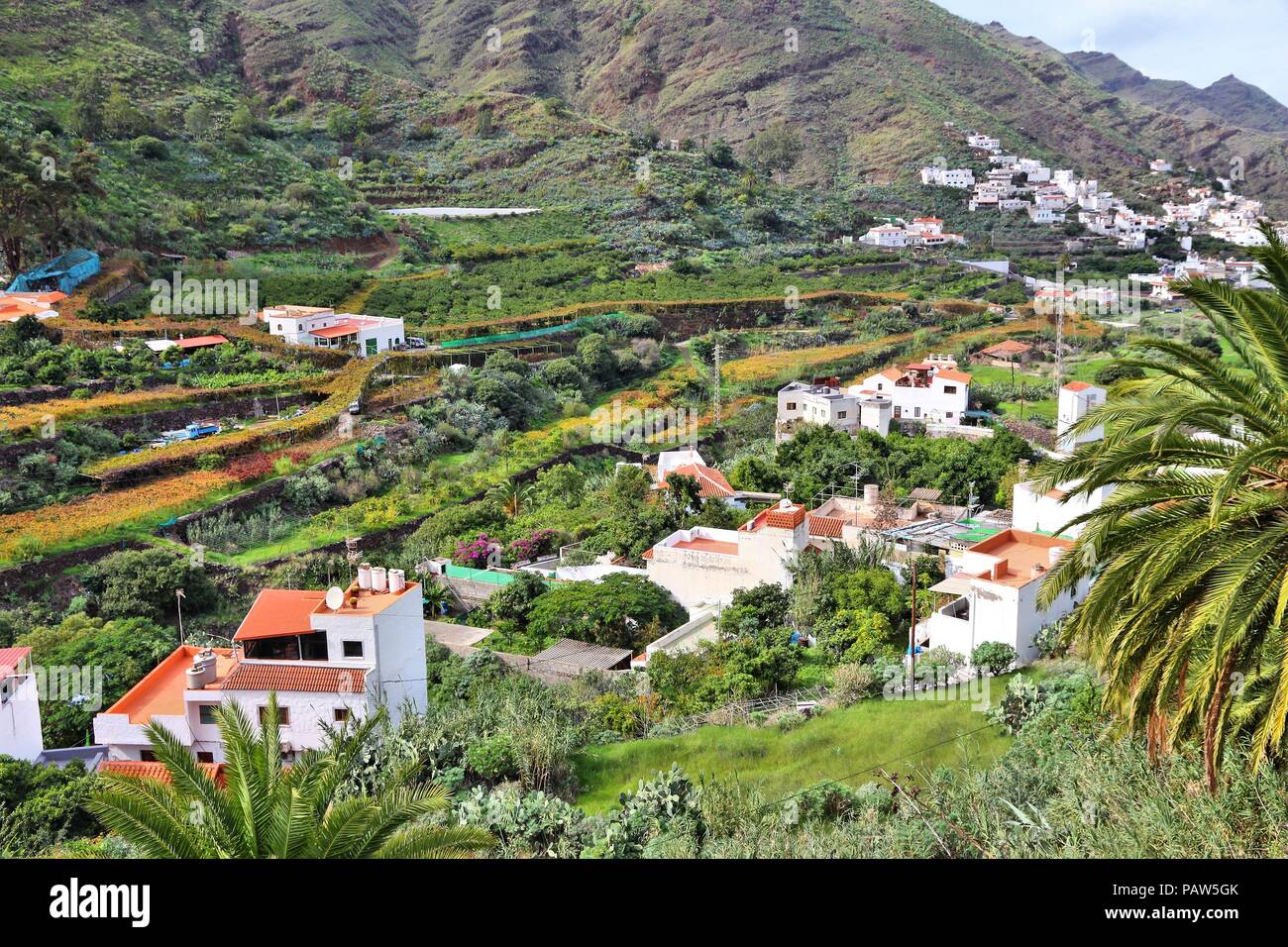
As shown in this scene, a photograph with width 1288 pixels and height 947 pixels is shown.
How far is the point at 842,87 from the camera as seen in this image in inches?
2448

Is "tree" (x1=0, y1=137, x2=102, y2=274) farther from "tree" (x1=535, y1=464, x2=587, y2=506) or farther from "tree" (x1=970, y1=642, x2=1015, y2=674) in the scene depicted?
"tree" (x1=970, y1=642, x2=1015, y2=674)

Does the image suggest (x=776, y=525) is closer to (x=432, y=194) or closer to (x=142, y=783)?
(x=142, y=783)

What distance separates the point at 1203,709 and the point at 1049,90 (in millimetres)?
77237

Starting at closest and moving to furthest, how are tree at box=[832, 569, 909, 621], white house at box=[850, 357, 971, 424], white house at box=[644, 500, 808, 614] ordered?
tree at box=[832, 569, 909, 621] → white house at box=[644, 500, 808, 614] → white house at box=[850, 357, 971, 424]

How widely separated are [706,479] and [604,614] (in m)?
5.01

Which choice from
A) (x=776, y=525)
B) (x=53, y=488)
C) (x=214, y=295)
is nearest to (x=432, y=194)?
(x=214, y=295)

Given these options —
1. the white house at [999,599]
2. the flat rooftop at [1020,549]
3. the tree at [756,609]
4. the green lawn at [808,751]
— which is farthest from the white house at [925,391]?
the green lawn at [808,751]

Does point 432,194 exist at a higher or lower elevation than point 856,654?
higher

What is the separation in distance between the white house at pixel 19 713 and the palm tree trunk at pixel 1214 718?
8.90m

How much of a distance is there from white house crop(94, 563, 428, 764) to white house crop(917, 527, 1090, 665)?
559 cm

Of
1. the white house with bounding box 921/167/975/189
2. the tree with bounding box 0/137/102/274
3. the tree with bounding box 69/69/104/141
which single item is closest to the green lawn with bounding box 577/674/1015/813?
the tree with bounding box 0/137/102/274

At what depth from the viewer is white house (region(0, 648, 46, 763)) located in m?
9.38

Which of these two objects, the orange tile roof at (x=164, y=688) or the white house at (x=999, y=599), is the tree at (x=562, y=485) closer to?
the white house at (x=999, y=599)

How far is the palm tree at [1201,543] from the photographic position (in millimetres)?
4484
